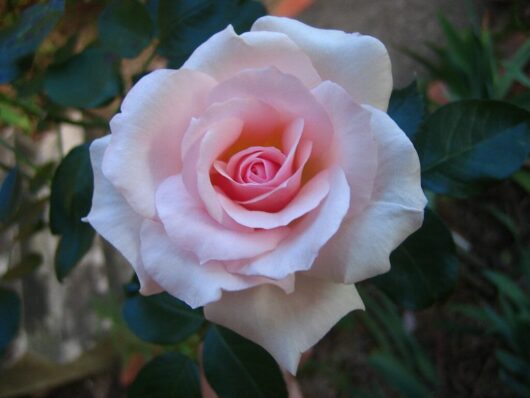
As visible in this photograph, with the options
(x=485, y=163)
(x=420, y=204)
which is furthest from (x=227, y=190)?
(x=485, y=163)

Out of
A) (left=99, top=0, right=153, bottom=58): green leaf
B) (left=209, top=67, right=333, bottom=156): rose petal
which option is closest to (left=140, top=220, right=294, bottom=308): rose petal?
(left=209, top=67, right=333, bottom=156): rose petal

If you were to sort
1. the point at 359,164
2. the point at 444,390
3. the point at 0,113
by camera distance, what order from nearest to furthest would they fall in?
1. the point at 359,164
2. the point at 0,113
3. the point at 444,390

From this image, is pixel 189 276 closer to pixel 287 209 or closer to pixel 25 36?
pixel 287 209

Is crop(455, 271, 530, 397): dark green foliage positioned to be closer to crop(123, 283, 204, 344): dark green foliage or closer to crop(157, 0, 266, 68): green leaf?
crop(123, 283, 204, 344): dark green foliage

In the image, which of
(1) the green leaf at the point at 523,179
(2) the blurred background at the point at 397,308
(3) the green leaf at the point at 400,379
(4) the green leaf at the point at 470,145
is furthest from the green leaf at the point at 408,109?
(1) the green leaf at the point at 523,179

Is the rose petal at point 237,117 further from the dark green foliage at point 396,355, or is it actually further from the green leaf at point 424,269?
the dark green foliage at point 396,355

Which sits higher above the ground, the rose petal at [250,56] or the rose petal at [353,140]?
the rose petal at [250,56]

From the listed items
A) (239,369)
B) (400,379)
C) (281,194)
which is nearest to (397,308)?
(400,379)

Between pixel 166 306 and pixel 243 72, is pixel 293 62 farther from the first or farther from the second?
pixel 166 306
